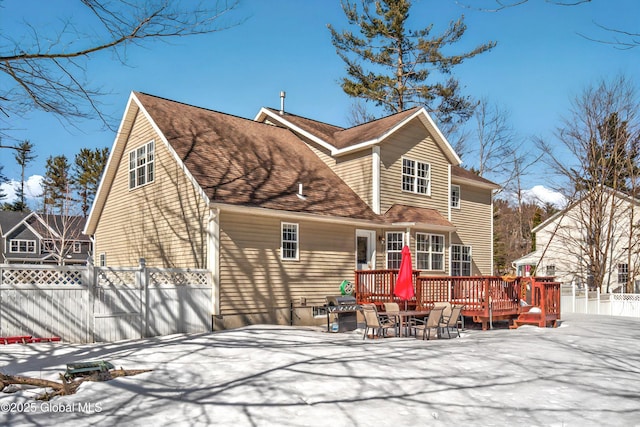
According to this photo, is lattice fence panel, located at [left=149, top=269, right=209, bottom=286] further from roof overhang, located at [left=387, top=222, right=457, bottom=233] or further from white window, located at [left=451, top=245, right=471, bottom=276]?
white window, located at [left=451, top=245, right=471, bottom=276]

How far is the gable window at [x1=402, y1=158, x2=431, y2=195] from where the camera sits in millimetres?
20984

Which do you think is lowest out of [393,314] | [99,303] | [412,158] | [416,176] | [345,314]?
[345,314]

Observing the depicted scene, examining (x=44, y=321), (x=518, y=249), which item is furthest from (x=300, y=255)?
(x=518, y=249)

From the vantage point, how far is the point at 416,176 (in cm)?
2131

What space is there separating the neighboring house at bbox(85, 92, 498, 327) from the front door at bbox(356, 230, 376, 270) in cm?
4

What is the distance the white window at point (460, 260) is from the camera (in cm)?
2353

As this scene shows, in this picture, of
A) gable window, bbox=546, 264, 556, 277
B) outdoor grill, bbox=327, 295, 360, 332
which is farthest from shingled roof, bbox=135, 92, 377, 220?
gable window, bbox=546, 264, 556, 277

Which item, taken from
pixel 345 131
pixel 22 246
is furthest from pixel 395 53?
pixel 22 246

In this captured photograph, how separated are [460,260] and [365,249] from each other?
6599 millimetres

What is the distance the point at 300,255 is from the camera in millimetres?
16656

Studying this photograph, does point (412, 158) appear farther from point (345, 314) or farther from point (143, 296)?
point (143, 296)

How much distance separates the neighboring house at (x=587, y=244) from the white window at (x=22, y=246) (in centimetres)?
4731

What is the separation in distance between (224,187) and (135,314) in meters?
4.63

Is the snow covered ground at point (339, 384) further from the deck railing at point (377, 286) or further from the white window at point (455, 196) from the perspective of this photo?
the white window at point (455, 196)
